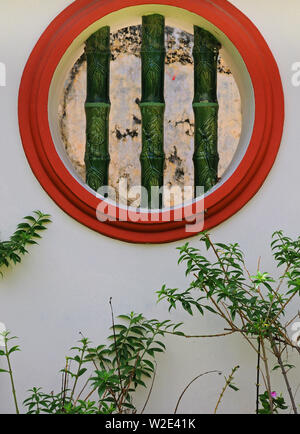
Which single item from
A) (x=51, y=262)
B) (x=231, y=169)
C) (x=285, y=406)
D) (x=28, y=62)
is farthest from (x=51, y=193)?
(x=285, y=406)

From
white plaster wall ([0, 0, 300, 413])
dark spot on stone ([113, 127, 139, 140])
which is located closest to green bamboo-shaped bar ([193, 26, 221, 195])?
white plaster wall ([0, 0, 300, 413])

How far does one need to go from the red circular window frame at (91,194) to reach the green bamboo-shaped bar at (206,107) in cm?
25

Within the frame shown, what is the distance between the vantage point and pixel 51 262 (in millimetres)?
4273

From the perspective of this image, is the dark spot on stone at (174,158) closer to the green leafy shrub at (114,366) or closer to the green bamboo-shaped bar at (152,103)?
the green bamboo-shaped bar at (152,103)

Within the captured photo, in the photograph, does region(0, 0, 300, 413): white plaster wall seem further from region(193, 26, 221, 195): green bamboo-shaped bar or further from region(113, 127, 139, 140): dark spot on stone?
region(113, 127, 139, 140): dark spot on stone

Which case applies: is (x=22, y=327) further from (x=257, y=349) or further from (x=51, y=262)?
(x=257, y=349)

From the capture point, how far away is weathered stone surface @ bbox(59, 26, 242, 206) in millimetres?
4617

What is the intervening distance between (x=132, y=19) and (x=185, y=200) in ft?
3.44

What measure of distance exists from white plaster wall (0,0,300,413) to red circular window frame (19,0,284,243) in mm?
50

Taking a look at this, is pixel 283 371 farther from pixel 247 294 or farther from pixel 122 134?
pixel 122 134

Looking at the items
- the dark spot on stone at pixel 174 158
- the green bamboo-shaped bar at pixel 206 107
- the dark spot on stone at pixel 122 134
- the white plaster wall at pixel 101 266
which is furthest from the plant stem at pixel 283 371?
the dark spot on stone at pixel 122 134

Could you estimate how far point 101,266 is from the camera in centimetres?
427

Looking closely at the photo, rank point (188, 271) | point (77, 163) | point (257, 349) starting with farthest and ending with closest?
1. point (77, 163)
2. point (257, 349)
3. point (188, 271)

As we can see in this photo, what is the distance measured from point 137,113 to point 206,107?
0.48 metres
